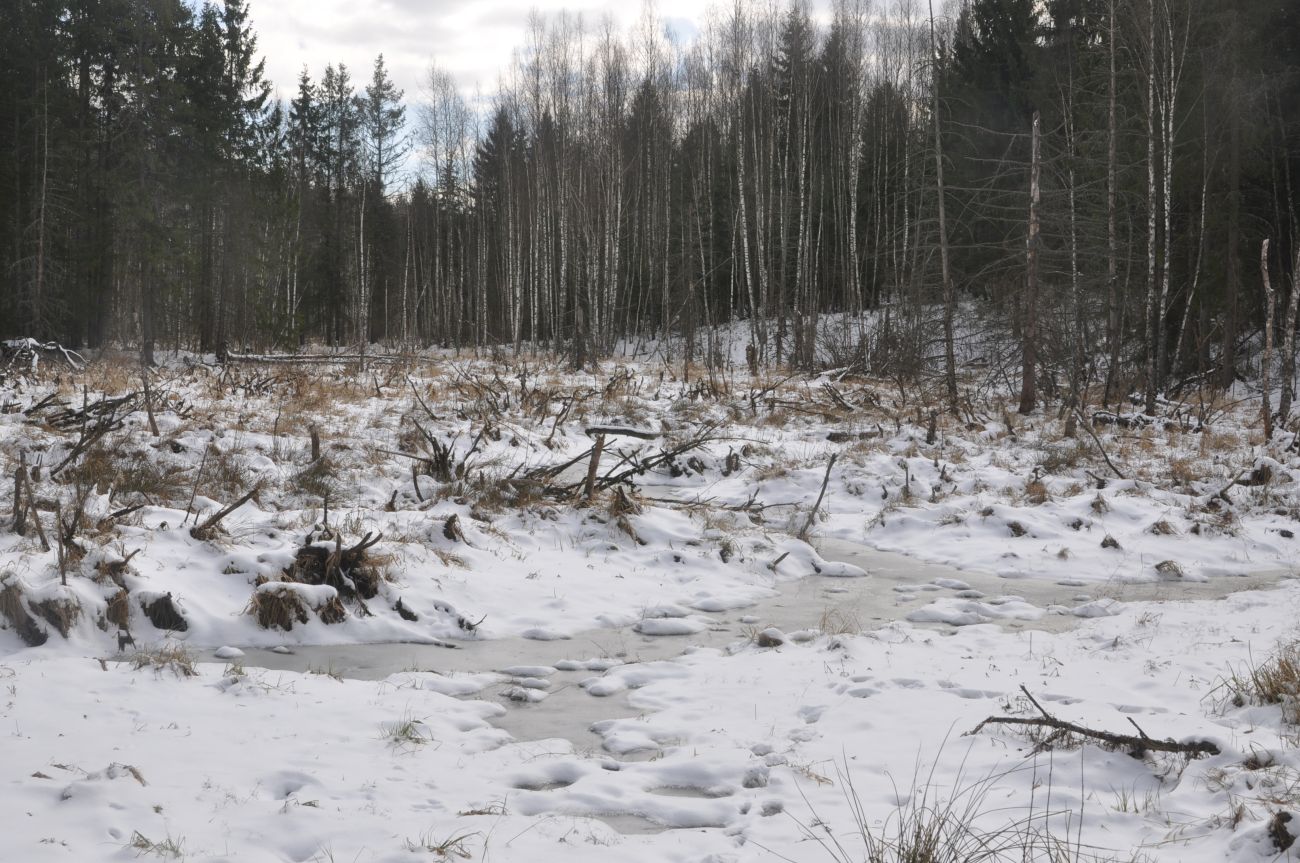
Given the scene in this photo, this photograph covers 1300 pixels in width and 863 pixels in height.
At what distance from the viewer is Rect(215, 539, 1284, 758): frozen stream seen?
4543 millimetres

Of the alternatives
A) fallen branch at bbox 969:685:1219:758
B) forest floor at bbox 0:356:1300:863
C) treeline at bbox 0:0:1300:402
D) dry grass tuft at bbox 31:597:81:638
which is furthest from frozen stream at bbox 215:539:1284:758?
treeline at bbox 0:0:1300:402

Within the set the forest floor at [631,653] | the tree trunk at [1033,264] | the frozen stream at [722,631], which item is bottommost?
the frozen stream at [722,631]

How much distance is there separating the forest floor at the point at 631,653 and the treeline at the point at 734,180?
279 inches

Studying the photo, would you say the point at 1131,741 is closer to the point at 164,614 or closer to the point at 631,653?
the point at 631,653

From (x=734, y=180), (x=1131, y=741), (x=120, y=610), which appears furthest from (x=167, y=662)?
(x=734, y=180)

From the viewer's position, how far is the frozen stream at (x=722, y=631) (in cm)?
454

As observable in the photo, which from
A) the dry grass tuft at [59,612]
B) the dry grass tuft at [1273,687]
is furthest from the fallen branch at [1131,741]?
the dry grass tuft at [59,612]

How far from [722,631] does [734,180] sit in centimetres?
2973

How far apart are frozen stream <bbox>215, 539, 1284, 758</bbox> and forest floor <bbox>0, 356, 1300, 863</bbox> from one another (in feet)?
0.12

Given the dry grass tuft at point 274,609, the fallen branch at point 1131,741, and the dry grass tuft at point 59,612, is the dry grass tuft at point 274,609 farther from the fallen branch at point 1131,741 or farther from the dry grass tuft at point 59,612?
the fallen branch at point 1131,741

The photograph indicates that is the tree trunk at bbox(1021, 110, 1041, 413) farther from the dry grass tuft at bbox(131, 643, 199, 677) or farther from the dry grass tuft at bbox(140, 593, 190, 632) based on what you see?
the dry grass tuft at bbox(131, 643, 199, 677)

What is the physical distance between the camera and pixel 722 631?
5.93m

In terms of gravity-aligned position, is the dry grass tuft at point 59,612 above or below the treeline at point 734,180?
below

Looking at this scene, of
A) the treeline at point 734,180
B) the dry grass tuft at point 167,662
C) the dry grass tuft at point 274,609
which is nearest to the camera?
the dry grass tuft at point 167,662
